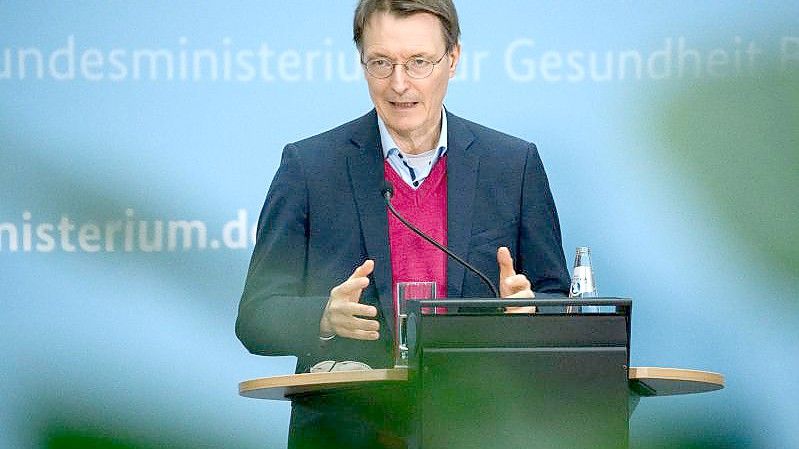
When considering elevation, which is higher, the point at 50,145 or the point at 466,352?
the point at 50,145

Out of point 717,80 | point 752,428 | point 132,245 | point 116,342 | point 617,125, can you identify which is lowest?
point 752,428

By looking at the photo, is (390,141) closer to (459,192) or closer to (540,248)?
(459,192)

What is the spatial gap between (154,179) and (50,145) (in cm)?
267

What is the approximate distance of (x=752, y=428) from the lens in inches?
132

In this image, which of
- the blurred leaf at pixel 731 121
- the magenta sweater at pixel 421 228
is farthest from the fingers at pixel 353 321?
the blurred leaf at pixel 731 121

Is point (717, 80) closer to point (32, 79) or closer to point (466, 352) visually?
point (466, 352)

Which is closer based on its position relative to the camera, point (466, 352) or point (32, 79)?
point (466, 352)

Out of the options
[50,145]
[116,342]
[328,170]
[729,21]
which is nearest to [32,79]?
[50,145]

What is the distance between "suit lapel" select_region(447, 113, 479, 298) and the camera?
2.50 meters

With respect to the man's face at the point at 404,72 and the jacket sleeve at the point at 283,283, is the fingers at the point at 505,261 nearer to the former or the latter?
the jacket sleeve at the point at 283,283

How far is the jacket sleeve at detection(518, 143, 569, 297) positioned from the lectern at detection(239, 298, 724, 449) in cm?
88

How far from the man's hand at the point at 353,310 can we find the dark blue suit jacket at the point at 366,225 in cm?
34

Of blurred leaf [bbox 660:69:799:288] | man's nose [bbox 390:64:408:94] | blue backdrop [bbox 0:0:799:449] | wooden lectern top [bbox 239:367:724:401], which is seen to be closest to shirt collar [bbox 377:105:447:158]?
man's nose [bbox 390:64:408:94]

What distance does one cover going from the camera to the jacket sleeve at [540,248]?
8.60ft
